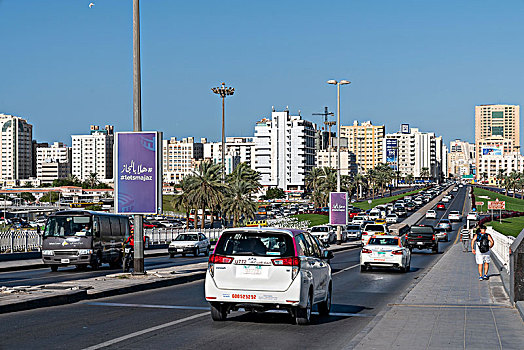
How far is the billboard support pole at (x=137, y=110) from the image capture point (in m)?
20.5

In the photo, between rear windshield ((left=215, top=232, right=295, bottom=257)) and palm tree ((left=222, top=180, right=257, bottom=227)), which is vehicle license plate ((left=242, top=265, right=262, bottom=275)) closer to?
rear windshield ((left=215, top=232, right=295, bottom=257))

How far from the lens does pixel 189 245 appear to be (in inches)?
1666

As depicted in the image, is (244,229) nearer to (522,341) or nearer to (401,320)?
(401,320)

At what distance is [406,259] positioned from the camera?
2948 centimetres

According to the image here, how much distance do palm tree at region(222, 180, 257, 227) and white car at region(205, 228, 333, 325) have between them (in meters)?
65.6

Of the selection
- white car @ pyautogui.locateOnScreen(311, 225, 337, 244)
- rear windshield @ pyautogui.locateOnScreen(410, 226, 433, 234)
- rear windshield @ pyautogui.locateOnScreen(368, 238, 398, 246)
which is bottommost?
white car @ pyautogui.locateOnScreen(311, 225, 337, 244)

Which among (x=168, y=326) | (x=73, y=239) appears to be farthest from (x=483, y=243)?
(x=73, y=239)

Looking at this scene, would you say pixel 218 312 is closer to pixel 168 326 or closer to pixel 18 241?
pixel 168 326

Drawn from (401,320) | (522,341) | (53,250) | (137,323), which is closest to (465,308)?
(401,320)

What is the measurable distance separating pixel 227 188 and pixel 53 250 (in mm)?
50951

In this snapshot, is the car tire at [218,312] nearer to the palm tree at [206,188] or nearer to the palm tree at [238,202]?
the palm tree at [206,188]

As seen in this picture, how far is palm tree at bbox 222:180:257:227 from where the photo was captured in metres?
79.7

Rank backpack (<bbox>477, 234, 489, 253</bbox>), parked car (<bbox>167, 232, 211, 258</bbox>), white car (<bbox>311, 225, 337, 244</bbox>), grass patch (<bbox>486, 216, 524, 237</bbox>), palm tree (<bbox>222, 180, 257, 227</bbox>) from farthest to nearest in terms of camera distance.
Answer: palm tree (<bbox>222, 180, 257, 227</bbox>) → grass patch (<bbox>486, 216, 524, 237</bbox>) → white car (<bbox>311, 225, 337, 244</bbox>) → parked car (<bbox>167, 232, 211, 258</bbox>) → backpack (<bbox>477, 234, 489, 253</bbox>)

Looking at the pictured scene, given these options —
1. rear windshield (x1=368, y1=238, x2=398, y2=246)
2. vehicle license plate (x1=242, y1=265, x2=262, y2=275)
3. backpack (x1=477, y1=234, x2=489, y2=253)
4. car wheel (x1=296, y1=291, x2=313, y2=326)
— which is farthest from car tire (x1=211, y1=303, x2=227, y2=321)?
rear windshield (x1=368, y1=238, x2=398, y2=246)
